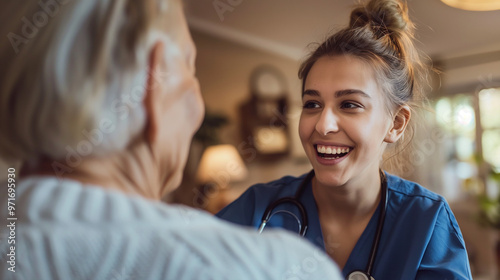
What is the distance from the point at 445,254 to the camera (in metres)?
0.67

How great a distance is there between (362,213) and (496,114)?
0.85m

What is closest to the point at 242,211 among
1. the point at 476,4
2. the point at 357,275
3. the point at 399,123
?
the point at 357,275

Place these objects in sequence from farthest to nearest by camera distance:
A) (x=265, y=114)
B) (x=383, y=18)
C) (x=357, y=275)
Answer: (x=265, y=114) → (x=383, y=18) → (x=357, y=275)

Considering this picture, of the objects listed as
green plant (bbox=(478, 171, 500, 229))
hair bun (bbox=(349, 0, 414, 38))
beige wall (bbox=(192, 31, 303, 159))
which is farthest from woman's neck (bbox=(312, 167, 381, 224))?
green plant (bbox=(478, 171, 500, 229))

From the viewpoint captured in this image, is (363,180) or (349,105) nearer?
(349,105)

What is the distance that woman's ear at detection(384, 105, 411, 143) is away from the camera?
78 cm

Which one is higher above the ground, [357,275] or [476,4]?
Result: [476,4]

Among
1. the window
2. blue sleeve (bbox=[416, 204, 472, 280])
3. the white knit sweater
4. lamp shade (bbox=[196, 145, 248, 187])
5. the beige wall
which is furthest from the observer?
the beige wall

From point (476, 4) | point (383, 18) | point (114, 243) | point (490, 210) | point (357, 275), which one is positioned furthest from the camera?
point (490, 210)

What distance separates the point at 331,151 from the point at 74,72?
0.51m

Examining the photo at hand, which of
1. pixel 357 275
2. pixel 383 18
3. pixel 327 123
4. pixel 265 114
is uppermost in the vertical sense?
pixel 383 18

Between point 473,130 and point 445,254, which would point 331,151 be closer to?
point 445,254

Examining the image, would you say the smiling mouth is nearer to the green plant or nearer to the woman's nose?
the woman's nose

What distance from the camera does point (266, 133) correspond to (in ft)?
8.90
